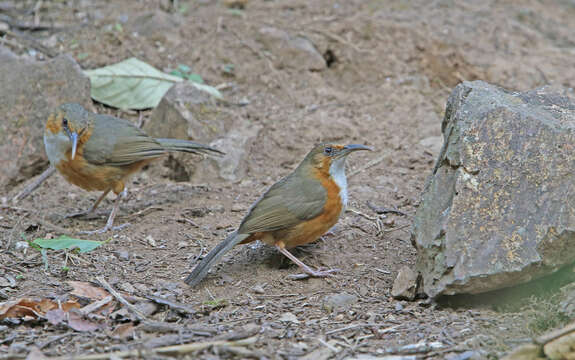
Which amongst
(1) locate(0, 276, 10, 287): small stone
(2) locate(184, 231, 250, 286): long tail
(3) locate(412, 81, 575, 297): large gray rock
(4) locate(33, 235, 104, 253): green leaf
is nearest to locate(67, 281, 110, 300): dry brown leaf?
(1) locate(0, 276, 10, 287): small stone

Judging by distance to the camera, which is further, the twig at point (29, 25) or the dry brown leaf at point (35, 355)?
the twig at point (29, 25)

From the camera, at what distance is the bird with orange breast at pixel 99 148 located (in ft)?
20.2

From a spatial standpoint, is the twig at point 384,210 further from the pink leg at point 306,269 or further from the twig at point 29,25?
the twig at point 29,25

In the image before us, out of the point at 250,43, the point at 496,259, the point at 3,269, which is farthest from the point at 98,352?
the point at 250,43

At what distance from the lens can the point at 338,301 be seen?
4.23 meters

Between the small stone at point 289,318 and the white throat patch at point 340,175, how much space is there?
1.20 metres

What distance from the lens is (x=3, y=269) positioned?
15.4 ft

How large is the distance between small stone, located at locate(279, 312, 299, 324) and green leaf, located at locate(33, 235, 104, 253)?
6.38 feet

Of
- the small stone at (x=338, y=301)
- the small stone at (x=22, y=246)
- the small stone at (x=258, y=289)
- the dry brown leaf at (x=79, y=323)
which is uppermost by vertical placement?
the small stone at (x=338, y=301)

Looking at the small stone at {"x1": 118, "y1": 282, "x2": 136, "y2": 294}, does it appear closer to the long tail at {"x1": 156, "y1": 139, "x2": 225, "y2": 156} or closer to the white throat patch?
the white throat patch

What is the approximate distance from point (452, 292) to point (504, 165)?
88cm

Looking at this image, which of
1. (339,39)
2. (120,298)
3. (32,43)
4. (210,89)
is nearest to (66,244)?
(120,298)

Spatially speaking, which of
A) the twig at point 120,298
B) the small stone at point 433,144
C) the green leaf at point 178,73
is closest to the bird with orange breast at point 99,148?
the twig at point 120,298

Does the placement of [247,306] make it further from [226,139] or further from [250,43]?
[250,43]
